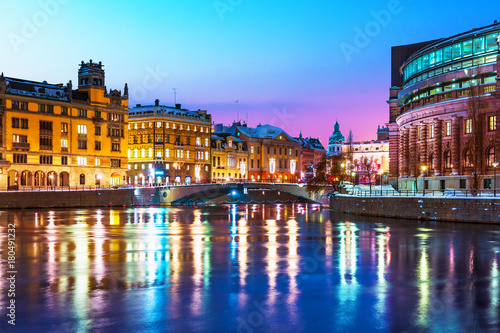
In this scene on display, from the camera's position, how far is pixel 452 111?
293 ft

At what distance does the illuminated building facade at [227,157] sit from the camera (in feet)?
579

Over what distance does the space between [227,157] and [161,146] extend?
31679mm

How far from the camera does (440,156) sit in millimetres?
93062

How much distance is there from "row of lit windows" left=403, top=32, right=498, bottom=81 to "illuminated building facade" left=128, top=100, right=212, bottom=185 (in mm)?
64455

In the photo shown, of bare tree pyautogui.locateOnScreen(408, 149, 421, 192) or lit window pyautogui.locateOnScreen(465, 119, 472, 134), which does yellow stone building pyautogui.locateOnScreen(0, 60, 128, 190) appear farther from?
lit window pyautogui.locateOnScreen(465, 119, 472, 134)

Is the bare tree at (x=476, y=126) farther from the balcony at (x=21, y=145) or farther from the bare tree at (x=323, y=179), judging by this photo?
the balcony at (x=21, y=145)

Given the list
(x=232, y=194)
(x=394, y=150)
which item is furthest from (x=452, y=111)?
(x=232, y=194)

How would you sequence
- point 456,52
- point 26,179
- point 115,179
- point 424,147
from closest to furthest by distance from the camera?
point 456,52, point 424,147, point 26,179, point 115,179

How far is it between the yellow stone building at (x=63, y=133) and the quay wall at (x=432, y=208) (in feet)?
205

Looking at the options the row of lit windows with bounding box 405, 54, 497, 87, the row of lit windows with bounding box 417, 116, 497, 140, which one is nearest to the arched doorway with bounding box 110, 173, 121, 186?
the row of lit windows with bounding box 417, 116, 497, 140

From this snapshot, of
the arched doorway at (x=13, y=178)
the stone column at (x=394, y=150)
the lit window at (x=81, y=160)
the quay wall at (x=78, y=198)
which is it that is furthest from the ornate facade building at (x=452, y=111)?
the arched doorway at (x=13, y=178)

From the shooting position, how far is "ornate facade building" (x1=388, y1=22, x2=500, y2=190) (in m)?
82.1

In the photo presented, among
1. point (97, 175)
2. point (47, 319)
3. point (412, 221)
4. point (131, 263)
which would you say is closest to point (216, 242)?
point (131, 263)

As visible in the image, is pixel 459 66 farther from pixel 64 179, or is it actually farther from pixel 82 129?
pixel 64 179
